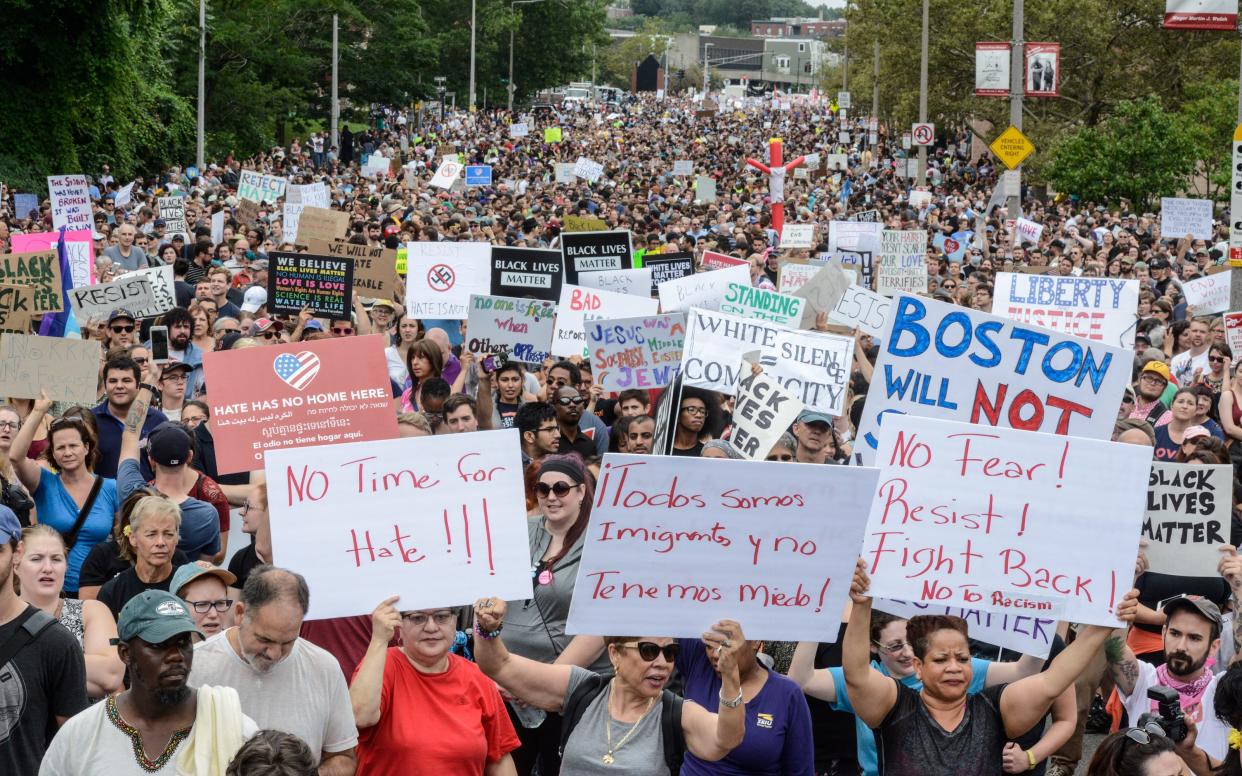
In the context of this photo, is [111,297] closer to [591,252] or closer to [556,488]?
[591,252]

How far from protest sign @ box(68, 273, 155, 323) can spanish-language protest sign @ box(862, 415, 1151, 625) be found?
8.81m

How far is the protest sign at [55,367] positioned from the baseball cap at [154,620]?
16.2ft

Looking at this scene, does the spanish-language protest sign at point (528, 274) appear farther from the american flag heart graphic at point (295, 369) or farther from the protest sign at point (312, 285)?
the american flag heart graphic at point (295, 369)

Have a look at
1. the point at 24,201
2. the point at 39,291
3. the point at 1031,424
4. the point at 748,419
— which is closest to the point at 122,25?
the point at 24,201

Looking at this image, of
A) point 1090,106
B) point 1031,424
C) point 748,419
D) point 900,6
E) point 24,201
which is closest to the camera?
point 1031,424

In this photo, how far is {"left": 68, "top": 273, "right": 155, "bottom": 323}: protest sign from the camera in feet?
42.3

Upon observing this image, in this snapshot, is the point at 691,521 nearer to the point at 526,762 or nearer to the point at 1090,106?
the point at 526,762

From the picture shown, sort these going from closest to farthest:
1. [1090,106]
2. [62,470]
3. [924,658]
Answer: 1. [924,658]
2. [62,470]
3. [1090,106]

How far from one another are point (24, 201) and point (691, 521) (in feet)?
90.6

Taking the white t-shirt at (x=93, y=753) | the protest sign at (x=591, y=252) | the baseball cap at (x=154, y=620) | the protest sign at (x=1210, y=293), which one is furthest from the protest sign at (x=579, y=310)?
the white t-shirt at (x=93, y=753)

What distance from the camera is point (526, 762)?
5.97 m

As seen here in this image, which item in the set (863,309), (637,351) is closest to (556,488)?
(637,351)

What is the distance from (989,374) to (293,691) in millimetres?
3308

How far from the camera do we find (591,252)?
15.1 m
